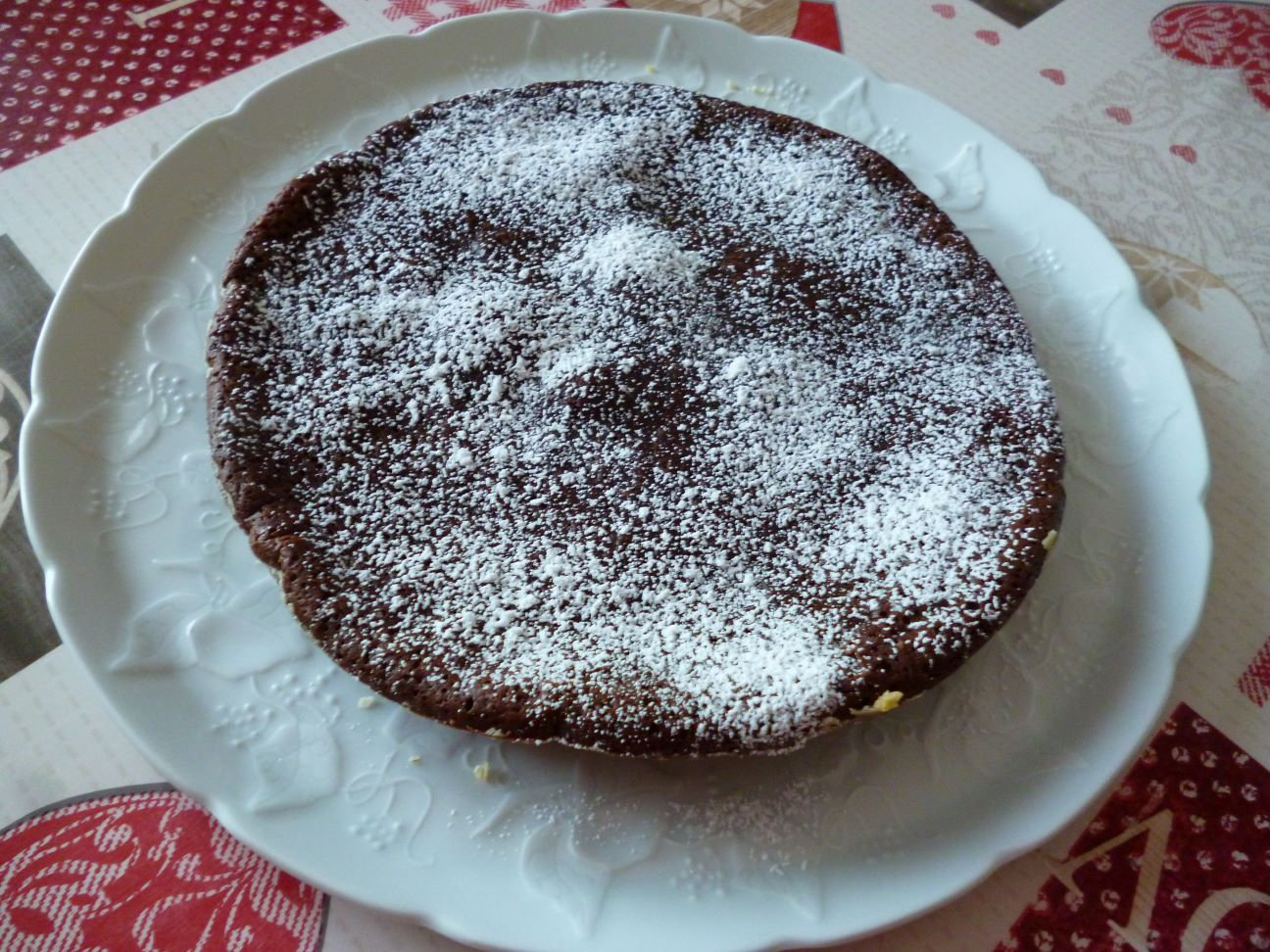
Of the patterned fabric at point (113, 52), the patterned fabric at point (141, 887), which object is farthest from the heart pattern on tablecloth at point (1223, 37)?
the patterned fabric at point (141, 887)

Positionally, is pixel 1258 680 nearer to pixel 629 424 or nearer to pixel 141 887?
pixel 629 424

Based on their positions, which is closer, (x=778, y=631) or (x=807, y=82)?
(x=778, y=631)

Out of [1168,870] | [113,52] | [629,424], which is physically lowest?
[1168,870]

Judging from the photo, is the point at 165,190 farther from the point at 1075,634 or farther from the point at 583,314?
the point at 1075,634

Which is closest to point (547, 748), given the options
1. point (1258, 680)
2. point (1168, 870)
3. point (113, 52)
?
point (1168, 870)

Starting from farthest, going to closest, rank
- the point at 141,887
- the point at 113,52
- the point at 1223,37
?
the point at 1223,37
the point at 113,52
the point at 141,887

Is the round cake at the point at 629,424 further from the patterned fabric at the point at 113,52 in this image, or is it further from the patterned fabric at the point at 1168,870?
the patterned fabric at the point at 113,52

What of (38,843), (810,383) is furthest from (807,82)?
(38,843)
